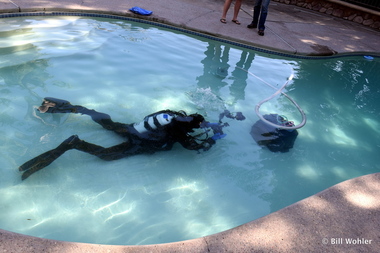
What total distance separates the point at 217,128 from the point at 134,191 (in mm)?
1351

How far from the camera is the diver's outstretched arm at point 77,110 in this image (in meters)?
3.62

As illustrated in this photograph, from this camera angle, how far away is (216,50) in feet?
21.2

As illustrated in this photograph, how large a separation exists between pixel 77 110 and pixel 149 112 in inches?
37.3

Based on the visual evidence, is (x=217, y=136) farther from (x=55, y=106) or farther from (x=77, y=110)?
(x=55, y=106)

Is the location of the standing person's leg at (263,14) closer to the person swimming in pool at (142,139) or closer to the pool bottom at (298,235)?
the person swimming in pool at (142,139)

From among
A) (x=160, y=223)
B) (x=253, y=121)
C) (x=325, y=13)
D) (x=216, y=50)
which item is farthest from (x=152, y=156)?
(x=325, y=13)

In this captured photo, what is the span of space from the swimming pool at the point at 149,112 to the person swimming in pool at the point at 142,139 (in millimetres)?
108

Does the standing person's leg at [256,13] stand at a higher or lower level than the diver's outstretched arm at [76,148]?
higher

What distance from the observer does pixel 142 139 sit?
331 cm

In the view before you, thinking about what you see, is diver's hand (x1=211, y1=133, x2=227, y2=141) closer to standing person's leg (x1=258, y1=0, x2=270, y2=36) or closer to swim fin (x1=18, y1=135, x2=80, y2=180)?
swim fin (x1=18, y1=135, x2=80, y2=180)

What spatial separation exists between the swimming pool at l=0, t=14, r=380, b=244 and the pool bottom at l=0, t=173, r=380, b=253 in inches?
25.0

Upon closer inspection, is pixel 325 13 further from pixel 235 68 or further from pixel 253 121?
pixel 253 121

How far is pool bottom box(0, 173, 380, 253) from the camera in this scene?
6.29 feet

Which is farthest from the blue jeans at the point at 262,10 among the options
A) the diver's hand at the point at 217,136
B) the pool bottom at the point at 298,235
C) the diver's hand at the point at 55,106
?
the pool bottom at the point at 298,235
